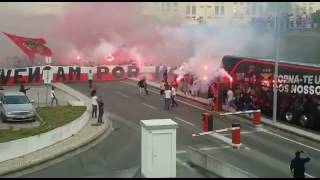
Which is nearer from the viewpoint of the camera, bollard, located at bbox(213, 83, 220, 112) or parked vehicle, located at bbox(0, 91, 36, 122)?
parked vehicle, located at bbox(0, 91, 36, 122)

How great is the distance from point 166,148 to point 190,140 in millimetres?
8342

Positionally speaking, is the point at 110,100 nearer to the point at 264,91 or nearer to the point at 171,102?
the point at 171,102

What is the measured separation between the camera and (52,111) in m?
28.8

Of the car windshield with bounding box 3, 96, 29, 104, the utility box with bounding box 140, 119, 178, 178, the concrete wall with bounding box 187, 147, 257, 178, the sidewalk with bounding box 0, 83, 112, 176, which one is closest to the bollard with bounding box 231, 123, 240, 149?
the concrete wall with bounding box 187, 147, 257, 178

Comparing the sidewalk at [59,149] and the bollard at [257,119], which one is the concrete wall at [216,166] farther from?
the bollard at [257,119]

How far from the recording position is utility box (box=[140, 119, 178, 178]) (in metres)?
15.2

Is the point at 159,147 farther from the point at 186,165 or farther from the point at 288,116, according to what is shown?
the point at 288,116

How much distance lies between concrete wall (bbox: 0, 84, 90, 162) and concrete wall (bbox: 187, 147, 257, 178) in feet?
20.3

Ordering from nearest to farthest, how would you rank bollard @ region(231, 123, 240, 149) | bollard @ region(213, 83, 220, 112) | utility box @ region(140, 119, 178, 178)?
utility box @ region(140, 119, 178, 178) → bollard @ region(231, 123, 240, 149) → bollard @ region(213, 83, 220, 112)

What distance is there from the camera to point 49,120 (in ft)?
85.4

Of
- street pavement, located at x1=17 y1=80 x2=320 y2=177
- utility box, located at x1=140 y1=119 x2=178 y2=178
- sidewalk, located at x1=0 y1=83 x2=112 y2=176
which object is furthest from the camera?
sidewalk, located at x1=0 y1=83 x2=112 y2=176

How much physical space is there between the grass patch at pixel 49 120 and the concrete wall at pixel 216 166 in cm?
739

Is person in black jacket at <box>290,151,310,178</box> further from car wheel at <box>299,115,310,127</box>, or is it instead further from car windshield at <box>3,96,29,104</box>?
car windshield at <box>3,96,29,104</box>

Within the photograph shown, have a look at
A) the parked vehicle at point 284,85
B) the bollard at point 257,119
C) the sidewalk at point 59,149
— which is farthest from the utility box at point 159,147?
the parked vehicle at point 284,85
